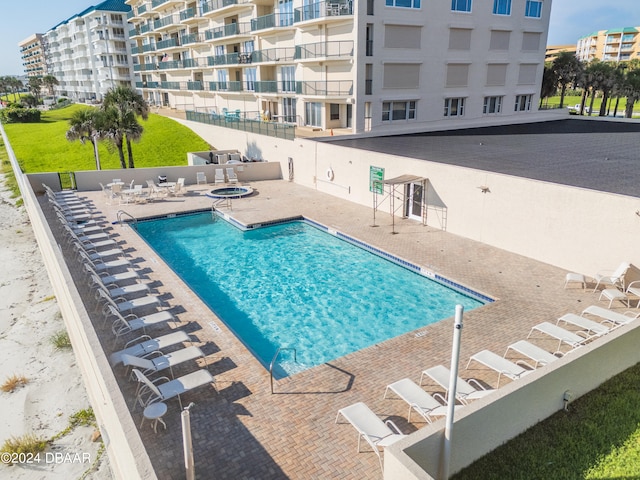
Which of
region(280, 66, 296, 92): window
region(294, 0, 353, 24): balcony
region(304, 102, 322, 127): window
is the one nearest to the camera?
region(294, 0, 353, 24): balcony

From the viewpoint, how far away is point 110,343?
984 centimetres

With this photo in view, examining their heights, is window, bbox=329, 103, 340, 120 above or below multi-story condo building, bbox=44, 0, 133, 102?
below

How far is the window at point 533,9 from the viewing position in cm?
3441

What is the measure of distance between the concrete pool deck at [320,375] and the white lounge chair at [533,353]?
673 mm

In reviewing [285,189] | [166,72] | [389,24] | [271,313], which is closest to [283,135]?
[285,189]

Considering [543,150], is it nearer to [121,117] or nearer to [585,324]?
[585,324]

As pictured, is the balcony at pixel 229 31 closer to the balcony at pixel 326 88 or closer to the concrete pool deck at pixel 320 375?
the balcony at pixel 326 88

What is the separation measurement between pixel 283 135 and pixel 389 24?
31.7 feet

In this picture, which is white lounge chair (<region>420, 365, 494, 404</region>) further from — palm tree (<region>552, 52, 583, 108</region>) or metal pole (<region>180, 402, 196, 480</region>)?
palm tree (<region>552, 52, 583, 108</region>)

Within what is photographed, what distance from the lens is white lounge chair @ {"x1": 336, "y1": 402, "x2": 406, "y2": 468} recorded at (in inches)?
253

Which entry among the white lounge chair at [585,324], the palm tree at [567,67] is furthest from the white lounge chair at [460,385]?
the palm tree at [567,67]

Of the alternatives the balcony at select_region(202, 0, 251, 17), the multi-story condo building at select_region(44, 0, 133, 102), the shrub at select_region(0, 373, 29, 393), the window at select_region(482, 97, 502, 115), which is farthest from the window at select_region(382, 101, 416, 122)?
the multi-story condo building at select_region(44, 0, 133, 102)

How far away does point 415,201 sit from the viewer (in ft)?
60.4

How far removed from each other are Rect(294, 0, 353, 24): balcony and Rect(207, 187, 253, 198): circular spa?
12.2 meters
